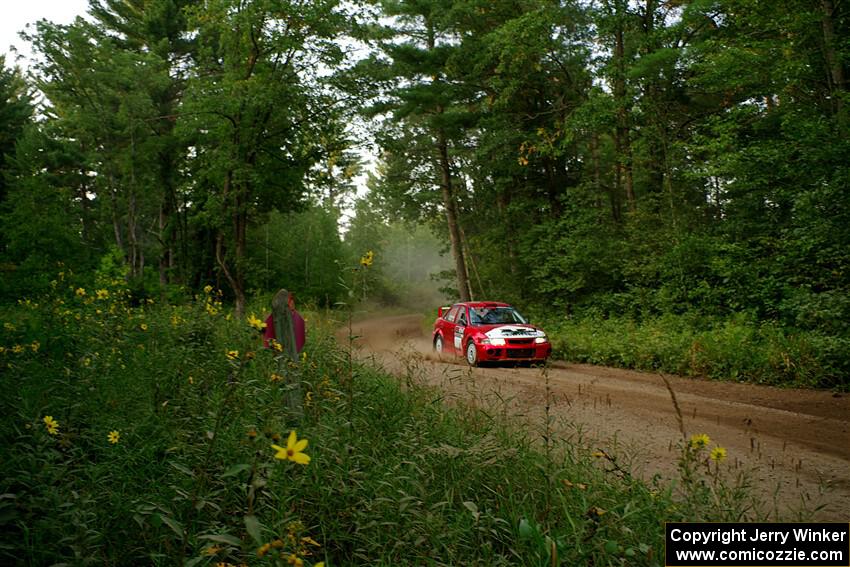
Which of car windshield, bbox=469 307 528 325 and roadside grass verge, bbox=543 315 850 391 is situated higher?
car windshield, bbox=469 307 528 325

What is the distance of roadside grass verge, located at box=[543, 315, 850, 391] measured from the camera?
30.3 feet

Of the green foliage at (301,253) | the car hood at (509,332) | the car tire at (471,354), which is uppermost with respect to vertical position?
the green foliage at (301,253)

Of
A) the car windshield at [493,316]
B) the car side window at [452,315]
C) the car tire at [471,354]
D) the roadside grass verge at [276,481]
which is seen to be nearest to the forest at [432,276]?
the roadside grass verge at [276,481]

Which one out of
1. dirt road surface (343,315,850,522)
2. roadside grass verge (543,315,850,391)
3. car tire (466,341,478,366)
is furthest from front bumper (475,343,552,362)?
roadside grass verge (543,315,850,391)

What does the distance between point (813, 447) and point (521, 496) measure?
14.1 ft

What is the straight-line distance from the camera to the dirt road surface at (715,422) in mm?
4605

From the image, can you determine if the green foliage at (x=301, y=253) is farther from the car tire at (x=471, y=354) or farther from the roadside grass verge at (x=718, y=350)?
the roadside grass verge at (x=718, y=350)

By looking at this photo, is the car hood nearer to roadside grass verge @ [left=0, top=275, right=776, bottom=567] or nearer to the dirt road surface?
the dirt road surface

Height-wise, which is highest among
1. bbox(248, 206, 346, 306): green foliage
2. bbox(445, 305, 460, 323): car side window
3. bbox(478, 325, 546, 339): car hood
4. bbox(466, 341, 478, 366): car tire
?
bbox(248, 206, 346, 306): green foliage

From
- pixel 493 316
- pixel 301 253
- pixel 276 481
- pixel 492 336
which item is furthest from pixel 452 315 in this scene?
pixel 301 253

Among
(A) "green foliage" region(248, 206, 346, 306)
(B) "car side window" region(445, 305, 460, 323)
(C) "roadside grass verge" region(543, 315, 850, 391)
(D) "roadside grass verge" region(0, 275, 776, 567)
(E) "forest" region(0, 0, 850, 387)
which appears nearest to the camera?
(D) "roadside grass verge" region(0, 275, 776, 567)

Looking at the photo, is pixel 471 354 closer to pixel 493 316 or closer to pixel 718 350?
pixel 493 316

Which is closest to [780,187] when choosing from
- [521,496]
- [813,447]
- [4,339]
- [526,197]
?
[813,447]

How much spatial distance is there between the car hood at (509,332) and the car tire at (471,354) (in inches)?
18.6
